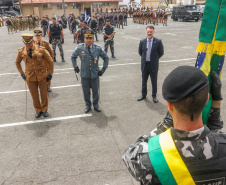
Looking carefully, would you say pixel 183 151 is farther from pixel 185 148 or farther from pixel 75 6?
pixel 75 6

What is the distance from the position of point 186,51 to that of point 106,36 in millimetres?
4514

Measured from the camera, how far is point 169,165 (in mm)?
1236

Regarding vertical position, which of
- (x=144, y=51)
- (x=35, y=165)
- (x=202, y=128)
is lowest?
(x=35, y=165)

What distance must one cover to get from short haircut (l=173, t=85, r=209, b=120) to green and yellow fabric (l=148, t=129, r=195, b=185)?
20cm

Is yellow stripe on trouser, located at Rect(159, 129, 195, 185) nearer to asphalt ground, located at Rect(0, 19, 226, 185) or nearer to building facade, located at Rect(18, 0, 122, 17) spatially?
asphalt ground, located at Rect(0, 19, 226, 185)

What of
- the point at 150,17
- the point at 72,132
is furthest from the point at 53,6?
the point at 72,132

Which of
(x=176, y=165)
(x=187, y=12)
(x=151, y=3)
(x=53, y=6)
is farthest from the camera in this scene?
(x=151, y=3)

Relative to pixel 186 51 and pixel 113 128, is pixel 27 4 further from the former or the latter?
pixel 113 128

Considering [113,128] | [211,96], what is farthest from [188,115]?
[113,128]

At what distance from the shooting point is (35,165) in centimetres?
371

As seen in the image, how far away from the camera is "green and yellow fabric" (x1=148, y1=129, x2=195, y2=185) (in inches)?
48.6

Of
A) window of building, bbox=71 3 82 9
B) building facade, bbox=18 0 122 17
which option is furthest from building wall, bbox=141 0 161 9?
window of building, bbox=71 3 82 9

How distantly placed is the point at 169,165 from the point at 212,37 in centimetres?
182

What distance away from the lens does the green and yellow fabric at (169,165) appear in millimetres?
1233
